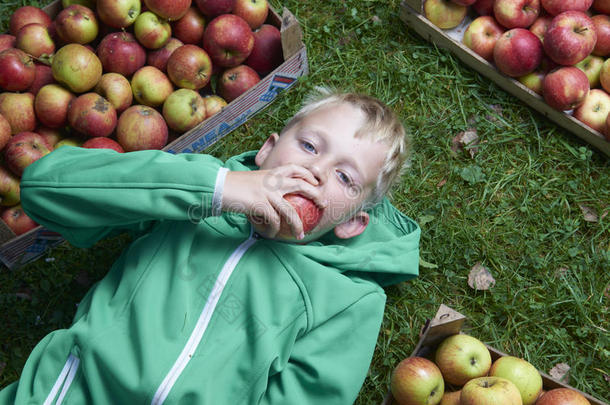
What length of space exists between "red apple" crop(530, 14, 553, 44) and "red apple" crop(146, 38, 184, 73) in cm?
244

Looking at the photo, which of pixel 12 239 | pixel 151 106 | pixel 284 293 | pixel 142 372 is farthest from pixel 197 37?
pixel 142 372

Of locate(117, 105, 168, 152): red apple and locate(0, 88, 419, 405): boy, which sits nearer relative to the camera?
locate(0, 88, 419, 405): boy

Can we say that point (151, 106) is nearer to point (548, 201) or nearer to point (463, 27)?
point (463, 27)

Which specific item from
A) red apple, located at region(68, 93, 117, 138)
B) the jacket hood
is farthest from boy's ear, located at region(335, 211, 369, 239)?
red apple, located at region(68, 93, 117, 138)

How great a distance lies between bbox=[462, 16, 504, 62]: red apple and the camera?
3.76m

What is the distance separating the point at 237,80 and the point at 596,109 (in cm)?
239

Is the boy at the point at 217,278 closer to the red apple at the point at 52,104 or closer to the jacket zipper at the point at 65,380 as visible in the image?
the jacket zipper at the point at 65,380

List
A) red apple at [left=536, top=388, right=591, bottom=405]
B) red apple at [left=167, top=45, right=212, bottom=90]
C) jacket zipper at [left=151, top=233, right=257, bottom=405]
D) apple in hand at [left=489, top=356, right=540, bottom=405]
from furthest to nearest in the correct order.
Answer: red apple at [left=167, top=45, right=212, bottom=90]
apple in hand at [left=489, top=356, right=540, bottom=405]
red apple at [left=536, top=388, right=591, bottom=405]
jacket zipper at [left=151, top=233, right=257, bottom=405]

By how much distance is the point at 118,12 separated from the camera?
3.30 metres

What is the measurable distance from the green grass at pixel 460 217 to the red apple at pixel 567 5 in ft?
2.06

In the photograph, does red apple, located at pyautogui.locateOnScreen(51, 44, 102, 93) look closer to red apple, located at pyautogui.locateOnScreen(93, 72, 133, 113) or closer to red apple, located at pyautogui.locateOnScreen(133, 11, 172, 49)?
red apple, located at pyautogui.locateOnScreen(93, 72, 133, 113)

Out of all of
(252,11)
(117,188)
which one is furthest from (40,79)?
(117,188)

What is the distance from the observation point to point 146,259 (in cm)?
240

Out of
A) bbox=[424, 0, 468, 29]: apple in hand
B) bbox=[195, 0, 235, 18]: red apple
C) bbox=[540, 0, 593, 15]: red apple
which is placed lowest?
bbox=[540, 0, 593, 15]: red apple
